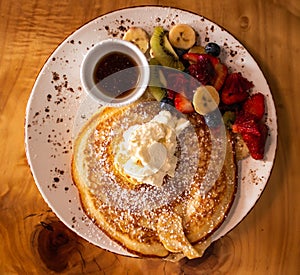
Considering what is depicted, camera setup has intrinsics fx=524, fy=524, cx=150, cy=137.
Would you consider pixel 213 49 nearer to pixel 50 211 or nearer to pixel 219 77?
pixel 219 77

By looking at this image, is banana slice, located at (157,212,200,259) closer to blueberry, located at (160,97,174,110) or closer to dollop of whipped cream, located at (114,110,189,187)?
dollop of whipped cream, located at (114,110,189,187)

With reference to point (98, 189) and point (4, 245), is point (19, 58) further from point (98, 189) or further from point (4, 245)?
point (4, 245)

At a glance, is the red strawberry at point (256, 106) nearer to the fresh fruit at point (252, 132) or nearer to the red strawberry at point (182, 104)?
the fresh fruit at point (252, 132)

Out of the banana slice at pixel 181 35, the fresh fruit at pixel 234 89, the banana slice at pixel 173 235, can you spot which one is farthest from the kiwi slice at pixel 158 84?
the banana slice at pixel 173 235

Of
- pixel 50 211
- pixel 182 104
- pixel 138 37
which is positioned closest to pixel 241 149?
pixel 182 104

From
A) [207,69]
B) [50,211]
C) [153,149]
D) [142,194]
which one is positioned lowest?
[50,211]

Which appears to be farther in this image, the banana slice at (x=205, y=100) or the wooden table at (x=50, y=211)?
the wooden table at (x=50, y=211)
